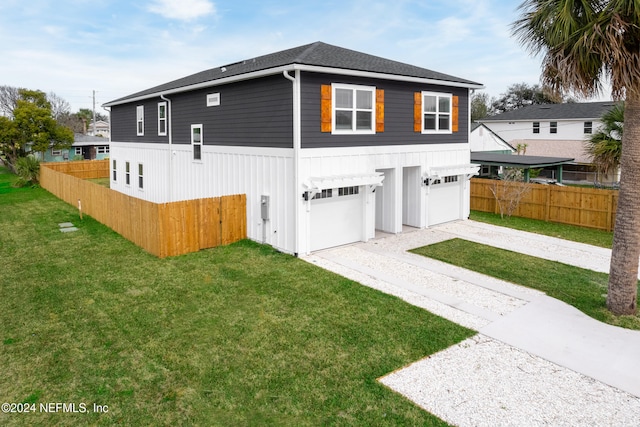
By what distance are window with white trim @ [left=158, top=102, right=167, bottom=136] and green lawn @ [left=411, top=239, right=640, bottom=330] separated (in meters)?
11.8

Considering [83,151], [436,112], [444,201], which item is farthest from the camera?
[83,151]

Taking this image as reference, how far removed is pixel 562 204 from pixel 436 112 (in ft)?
20.6

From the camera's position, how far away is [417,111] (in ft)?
49.9

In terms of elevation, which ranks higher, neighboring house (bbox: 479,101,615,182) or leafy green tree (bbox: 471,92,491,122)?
leafy green tree (bbox: 471,92,491,122)

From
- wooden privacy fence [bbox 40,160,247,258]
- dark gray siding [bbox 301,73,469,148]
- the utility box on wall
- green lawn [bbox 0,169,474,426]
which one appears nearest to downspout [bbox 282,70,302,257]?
dark gray siding [bbox 301,73,469,148]

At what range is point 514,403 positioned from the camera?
19.0 ft

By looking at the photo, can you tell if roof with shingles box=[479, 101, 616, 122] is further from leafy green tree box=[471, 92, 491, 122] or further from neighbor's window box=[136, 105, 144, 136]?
neighbor's window box=[136, 105, 144, 136]

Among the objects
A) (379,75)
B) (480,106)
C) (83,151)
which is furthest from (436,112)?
(480,106)

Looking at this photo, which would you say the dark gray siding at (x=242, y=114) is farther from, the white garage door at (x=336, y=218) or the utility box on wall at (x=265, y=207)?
the white garage door at (x=336, y=218)

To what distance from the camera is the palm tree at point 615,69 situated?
310 inches

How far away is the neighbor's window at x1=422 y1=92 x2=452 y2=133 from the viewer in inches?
615

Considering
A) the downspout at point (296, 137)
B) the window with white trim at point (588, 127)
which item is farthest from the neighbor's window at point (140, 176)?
the window with white trim at point (588, 127)

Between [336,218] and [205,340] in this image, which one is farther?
[336,218]

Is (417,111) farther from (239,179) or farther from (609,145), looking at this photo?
(609,145)
